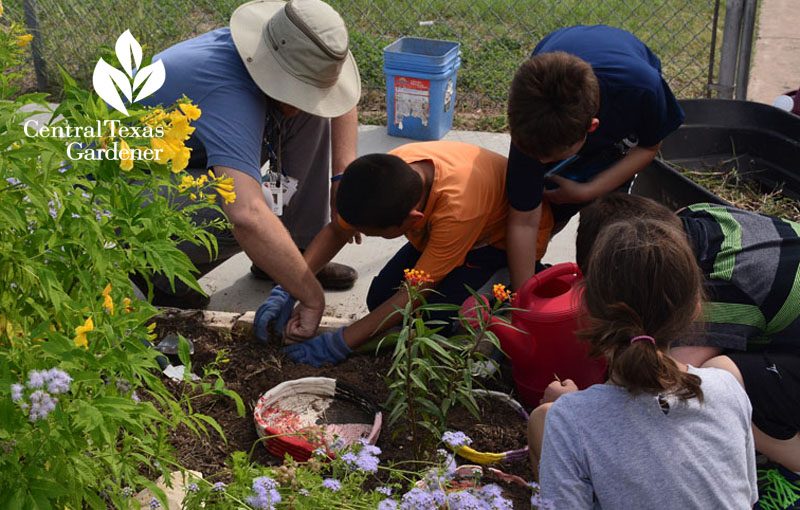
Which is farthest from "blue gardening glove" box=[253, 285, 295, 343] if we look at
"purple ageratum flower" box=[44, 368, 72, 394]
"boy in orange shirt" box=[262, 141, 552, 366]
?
"purple ageratum flower" box=[44, 368, 72, 394]

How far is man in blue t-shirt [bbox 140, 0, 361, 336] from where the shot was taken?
253cm

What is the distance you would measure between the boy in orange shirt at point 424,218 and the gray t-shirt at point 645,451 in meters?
0.92

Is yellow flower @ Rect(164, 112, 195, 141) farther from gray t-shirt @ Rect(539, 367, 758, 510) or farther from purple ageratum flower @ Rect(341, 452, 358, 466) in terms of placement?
gray t-shirt @ Rect(539, 367, 758, 510)

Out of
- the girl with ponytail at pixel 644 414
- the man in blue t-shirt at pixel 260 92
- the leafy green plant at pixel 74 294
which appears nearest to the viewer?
the leafy green plant at pixel 74 294

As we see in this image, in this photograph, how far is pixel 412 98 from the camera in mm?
4613

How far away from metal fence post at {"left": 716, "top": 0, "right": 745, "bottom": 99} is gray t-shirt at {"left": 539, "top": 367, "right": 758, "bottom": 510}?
3599 millimetres

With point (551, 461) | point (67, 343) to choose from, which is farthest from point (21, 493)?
point (551, 461)

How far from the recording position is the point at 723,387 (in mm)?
1629

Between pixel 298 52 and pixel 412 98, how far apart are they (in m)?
2.11

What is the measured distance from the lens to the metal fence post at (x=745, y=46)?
14.9ft

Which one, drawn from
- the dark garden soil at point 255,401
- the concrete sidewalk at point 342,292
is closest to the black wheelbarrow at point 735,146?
the concrete sidewalk at point 342,292

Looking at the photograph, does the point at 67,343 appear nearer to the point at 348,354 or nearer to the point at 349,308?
the point at 348,354

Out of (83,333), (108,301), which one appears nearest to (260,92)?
(108,301)

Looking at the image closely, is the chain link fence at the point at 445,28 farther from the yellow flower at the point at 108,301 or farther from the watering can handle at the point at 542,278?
the yellow flower at the point at 108,301
